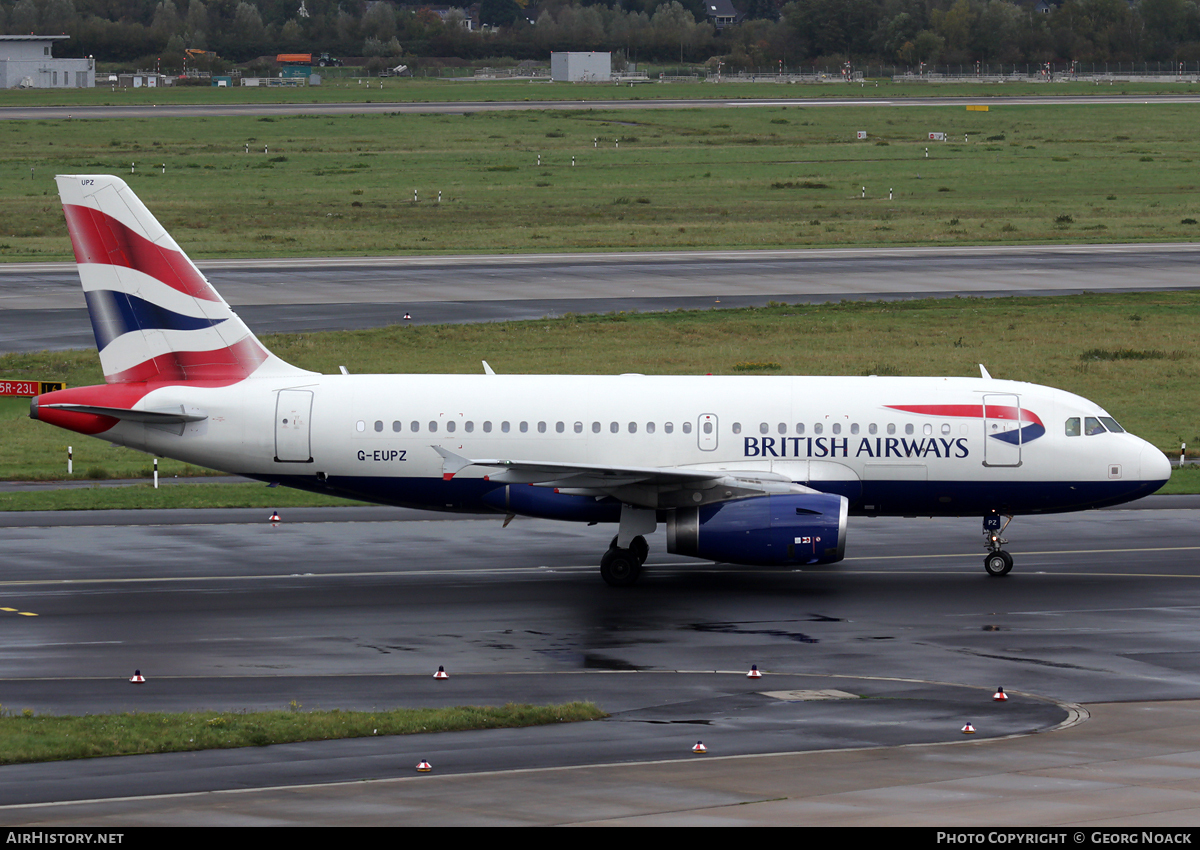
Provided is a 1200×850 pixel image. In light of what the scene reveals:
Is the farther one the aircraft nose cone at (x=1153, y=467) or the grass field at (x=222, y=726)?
the aircraft nose cone at (x=1153, y=467)

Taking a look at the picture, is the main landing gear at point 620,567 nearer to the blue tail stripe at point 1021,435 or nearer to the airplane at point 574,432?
the airplane at point 574,432

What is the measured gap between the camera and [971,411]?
34.6 meters

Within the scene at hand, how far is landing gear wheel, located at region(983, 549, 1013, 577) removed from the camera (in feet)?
114

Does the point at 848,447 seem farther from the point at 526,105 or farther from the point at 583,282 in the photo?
the point at 526,105

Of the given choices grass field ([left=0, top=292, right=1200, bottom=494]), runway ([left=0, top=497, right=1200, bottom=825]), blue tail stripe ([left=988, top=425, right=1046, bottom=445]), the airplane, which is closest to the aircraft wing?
the airplane

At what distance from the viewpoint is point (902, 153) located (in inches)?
5330

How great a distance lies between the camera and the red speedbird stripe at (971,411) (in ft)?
113

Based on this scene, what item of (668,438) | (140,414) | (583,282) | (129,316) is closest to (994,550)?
(668,438)

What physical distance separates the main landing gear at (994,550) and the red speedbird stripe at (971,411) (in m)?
2.28

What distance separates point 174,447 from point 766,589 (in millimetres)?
13866

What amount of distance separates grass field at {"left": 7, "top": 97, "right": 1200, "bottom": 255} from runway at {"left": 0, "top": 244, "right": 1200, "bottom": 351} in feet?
17.0

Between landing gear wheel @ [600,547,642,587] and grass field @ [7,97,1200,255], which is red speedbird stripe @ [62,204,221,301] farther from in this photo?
grass field @ [7,97,1200,255]

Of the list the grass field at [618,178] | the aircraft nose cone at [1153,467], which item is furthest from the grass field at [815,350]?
the grass field at [618,178]

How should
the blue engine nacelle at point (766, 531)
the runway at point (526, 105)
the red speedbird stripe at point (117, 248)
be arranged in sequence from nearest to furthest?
the blue engine nacelle at point (766, 531), the red speedbird stripe at point (117, 248), the runway at point (526, 105)
